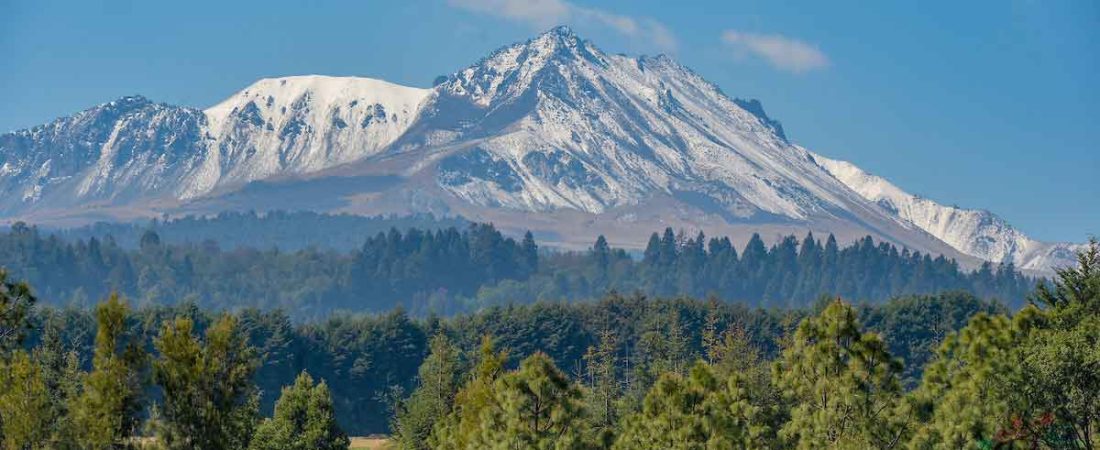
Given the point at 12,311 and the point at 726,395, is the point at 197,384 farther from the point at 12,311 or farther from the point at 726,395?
the point at 726,395

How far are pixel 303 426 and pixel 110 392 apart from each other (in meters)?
34.2

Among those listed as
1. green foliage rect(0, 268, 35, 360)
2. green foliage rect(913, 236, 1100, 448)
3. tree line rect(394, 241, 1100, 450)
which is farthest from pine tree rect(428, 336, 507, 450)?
green foliage rect(0, 268, 35, 360)

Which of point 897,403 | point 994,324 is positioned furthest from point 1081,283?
point 897,403

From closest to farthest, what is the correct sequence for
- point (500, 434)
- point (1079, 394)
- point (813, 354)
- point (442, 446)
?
1. point (1079, 394)
2. point (813, 354)
3. point (500, 434)
4. point (442, 446)

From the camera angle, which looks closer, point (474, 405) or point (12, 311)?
point (12, 311)

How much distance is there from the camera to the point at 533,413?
289ft

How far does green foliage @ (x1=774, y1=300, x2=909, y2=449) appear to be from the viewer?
8138 centimetres

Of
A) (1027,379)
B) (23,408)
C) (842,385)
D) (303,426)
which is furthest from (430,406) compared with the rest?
(1027,379)

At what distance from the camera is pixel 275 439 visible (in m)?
109

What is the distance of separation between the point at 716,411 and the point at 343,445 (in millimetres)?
31947

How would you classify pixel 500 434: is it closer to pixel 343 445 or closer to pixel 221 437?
pixel 221 437

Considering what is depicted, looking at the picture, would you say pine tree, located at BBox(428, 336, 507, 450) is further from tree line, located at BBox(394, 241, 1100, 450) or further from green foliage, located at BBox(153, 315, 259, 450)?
green foliage, located at BBox(153, 315, 259, 450)

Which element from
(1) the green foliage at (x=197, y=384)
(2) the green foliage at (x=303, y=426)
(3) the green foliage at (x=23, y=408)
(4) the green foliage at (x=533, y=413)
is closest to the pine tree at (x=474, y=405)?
(4) the green foliage at (x=533, y=413)

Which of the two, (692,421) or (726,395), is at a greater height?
(726,395)
